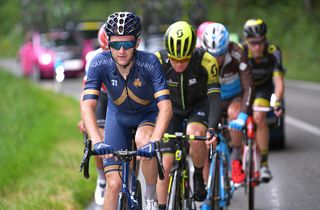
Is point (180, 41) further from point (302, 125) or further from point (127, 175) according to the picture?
point (302, 125)

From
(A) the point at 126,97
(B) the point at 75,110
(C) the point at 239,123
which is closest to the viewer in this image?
(A) the point at 126,97

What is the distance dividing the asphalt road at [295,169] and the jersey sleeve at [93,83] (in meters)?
2.82

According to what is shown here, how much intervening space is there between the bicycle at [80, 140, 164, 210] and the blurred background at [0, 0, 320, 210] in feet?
6.71

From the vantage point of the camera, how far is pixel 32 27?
53969 mm

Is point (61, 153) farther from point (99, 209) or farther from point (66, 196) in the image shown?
point (99, 209)

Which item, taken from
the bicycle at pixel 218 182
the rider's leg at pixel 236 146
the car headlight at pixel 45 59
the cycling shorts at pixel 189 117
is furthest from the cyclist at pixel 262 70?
the car headlight at pixel 45 59

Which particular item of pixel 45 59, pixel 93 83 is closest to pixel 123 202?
pixel 93 83

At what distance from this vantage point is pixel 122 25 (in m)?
6.73

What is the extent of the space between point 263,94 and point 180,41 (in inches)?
122

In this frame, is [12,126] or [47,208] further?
[12,126]

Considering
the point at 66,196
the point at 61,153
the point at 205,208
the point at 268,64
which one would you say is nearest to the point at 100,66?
the point at 205,208

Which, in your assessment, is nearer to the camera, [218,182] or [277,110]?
[218,182]

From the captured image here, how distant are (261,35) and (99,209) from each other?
9.32 ft

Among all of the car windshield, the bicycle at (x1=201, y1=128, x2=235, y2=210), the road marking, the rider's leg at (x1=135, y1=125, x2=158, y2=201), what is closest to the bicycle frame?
the bicycle at (x1=201, y1=128, x2=235, y2=210)
